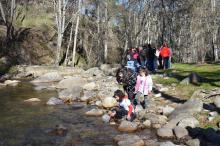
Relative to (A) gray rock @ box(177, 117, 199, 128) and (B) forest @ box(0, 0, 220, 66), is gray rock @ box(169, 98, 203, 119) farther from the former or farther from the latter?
(B) forest @ box(0, 0, 220, 66)

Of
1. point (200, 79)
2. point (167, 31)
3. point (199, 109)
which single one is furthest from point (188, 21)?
point (199, 109)

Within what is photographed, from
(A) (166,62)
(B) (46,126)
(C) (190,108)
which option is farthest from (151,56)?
(B) (46,126)

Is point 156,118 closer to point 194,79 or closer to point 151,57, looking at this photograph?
point 194,79

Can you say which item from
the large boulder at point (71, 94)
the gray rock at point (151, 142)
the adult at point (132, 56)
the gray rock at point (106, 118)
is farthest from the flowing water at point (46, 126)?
the adult at point (132, 56)

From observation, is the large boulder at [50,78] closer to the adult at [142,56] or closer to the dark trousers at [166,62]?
the adult at [142,56]

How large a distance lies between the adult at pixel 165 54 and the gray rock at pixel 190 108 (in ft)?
41.9

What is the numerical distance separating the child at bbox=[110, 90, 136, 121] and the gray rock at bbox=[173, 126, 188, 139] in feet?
9.20

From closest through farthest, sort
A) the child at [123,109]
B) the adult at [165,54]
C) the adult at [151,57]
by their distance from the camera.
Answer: the child at [123,109]
the adult at [151,57]
the adult at [165,54]

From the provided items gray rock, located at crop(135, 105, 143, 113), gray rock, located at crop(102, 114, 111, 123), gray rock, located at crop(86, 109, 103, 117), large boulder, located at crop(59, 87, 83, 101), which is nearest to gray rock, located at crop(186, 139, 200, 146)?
gray rock, located at crop(102, 114, 111, 123)

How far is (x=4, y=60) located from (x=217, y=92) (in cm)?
3012

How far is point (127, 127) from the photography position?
16.5 metres

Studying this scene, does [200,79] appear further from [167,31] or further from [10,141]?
[167,31]

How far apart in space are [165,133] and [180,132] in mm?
589

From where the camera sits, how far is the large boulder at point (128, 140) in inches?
559
